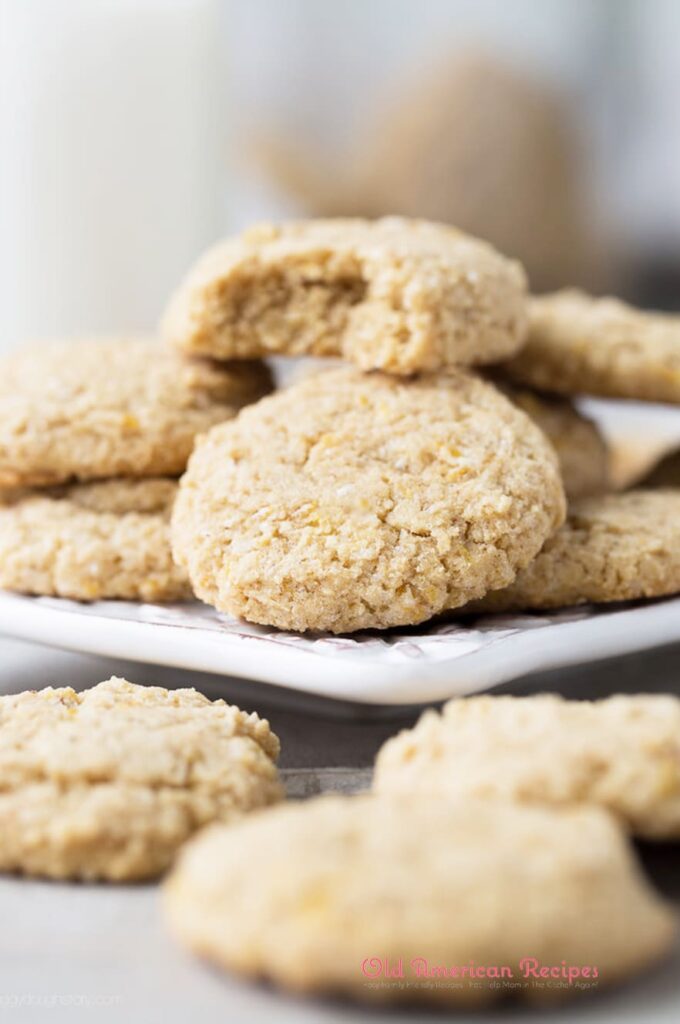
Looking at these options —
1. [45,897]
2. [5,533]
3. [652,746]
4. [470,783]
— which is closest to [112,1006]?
[45,897]

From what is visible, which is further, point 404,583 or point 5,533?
point 5,533

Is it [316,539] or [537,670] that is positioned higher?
[316,539]

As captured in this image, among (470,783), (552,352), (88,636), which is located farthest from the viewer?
(552,352)

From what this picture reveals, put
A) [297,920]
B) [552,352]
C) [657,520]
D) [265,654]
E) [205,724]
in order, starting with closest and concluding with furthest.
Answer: [297,920]
[205,724]
[265,654]
[657,520]
[552,352]

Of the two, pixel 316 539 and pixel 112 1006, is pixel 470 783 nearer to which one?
pixel 112 1006

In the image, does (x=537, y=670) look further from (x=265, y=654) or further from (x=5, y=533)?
(x=5, y=533)

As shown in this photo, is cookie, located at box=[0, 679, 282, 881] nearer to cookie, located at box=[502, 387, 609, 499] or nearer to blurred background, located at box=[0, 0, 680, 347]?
cookie, located at box=[502, 387, 609, 499]

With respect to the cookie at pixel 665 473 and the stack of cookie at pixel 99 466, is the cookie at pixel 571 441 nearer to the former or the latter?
the cookie at pixel 665 473
